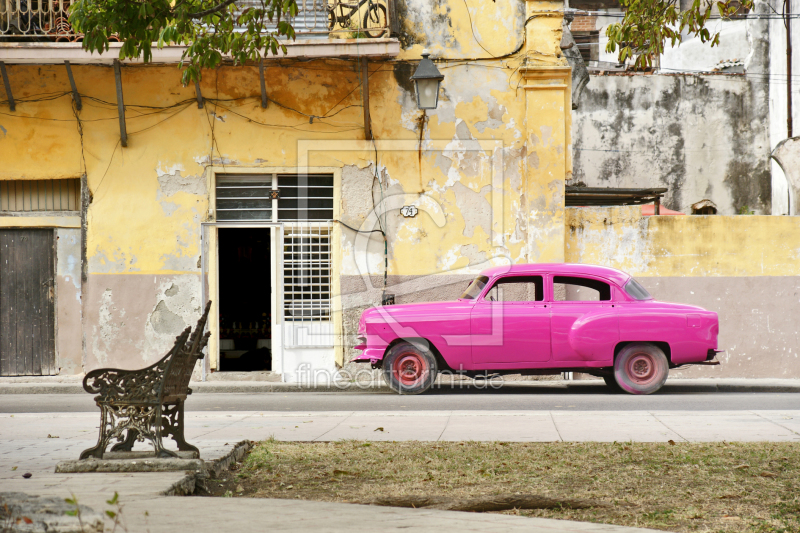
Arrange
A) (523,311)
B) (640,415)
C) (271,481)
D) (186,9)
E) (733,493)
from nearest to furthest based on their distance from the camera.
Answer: (733,493) < (271,481) < (186,9) < (640,415) < (523,311)

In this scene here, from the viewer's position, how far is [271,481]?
560cm

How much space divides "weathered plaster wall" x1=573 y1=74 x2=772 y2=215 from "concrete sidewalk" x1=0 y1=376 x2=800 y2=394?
36.3 ft

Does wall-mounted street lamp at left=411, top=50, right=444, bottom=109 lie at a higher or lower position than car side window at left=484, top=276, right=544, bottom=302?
higher

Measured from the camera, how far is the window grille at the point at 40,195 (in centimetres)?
1413

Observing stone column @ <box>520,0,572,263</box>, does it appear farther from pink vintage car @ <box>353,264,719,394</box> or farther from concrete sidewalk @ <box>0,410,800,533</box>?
concrete sidewalk @ <box>0,410,800,533</box>

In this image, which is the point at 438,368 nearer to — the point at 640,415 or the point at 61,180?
the point at 640,415

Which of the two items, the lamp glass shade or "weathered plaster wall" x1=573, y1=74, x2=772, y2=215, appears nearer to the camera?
the lamp glass shade

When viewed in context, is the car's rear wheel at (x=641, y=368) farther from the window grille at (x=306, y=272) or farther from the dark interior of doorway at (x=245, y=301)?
the dark interior of doorway at (x=245, y=301)

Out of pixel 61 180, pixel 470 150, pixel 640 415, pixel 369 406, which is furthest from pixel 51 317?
pixel 640 415

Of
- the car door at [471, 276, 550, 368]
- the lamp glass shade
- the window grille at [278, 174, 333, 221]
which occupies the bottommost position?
the car door at [471, 276, 550, 368]

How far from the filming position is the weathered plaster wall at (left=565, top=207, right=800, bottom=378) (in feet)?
46.2

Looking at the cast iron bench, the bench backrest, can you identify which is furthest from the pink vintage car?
the cast iron bench

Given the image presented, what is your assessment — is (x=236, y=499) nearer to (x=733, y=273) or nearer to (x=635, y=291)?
(x=635, y=291)

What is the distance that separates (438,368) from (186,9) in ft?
20.0
